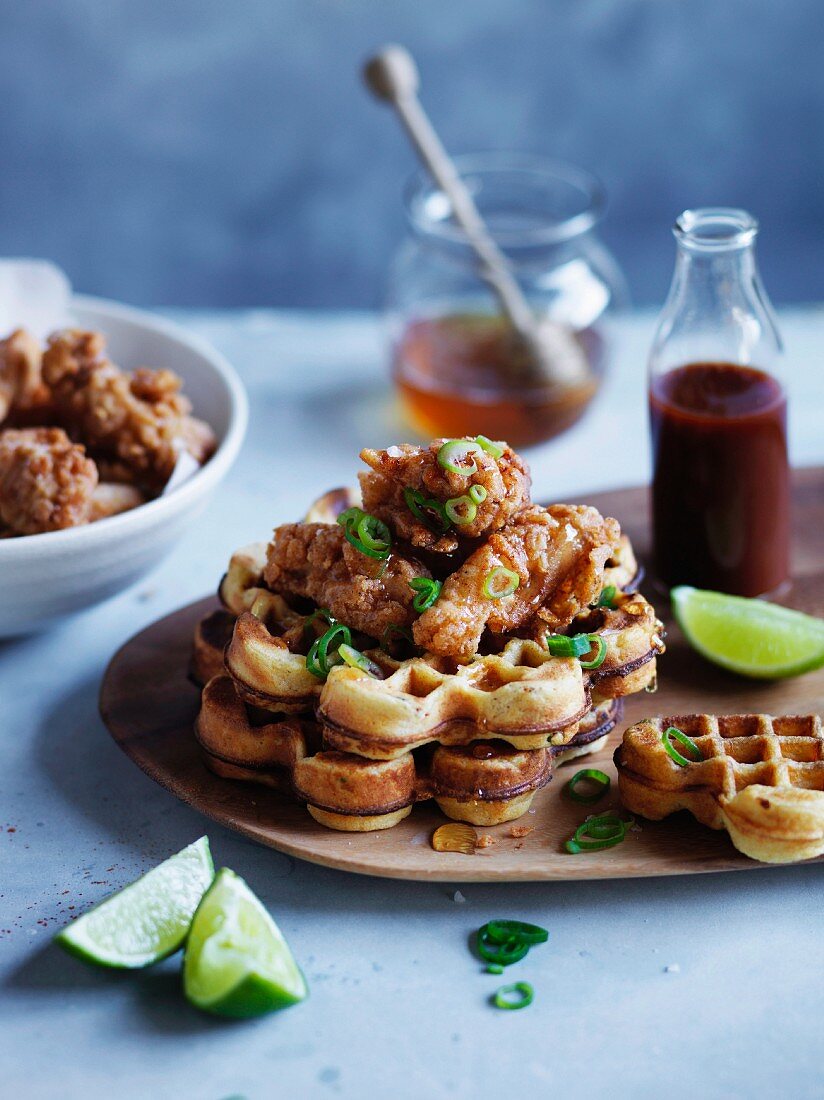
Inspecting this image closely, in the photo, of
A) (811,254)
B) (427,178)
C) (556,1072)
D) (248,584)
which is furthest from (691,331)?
(811,254)

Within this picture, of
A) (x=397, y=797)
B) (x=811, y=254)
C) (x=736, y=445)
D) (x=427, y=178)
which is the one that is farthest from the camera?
(x=811, y=254)

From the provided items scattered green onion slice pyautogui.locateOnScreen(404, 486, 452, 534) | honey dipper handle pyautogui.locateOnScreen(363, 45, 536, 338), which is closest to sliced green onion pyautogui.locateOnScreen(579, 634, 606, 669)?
scattered green onion slice pyautogui.locateOnScreen(404, 486, 452, 534)

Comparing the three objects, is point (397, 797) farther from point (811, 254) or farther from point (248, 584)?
point (811, 254)

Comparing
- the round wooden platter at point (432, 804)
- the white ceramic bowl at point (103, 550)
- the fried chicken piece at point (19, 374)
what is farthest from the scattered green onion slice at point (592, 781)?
the fried chicken piece at point (19, 374)

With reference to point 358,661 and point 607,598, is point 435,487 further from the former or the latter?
point 607,598

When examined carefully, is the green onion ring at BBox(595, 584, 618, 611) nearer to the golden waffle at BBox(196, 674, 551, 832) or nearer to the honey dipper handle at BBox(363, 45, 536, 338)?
the golden waffle at BBox(196, 674, 551, 832)

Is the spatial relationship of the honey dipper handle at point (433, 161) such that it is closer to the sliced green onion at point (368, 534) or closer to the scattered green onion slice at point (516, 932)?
the sliced green onion at point (368, 534)
